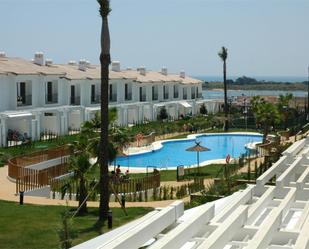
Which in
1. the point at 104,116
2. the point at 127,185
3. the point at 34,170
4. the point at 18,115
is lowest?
the point at 127,185

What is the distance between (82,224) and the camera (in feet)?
48.1

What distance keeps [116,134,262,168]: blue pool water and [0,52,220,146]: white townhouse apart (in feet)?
23.9

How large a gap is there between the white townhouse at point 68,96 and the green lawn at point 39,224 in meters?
15.4

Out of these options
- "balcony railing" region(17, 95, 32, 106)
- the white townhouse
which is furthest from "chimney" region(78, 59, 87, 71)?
"balcony railing" region(17, 95, 32, 106)

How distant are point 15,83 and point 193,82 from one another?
103 feet

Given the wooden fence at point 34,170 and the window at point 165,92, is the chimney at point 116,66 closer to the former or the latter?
the window at point 165,92

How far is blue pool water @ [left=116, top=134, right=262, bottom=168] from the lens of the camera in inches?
1216

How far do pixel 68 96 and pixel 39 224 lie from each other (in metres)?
27.3

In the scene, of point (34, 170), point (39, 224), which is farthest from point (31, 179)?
point (39, 224)

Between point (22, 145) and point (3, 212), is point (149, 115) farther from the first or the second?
point (3, 212)

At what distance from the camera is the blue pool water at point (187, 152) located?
101ft

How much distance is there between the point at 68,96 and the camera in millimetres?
40906

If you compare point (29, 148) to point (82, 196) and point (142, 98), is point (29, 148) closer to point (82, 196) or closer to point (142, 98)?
point (82, 196)

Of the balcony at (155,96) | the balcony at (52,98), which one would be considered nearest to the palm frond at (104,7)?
the balcony at (52,98)
